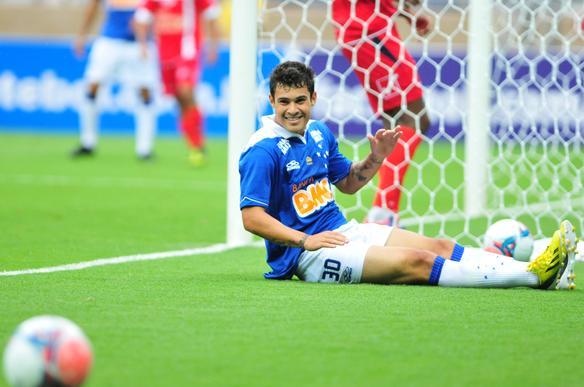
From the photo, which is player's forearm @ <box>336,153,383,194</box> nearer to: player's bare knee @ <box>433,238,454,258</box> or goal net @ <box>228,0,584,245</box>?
player's bare knee @ <box>433,238,454,258</box>

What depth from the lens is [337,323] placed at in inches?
153

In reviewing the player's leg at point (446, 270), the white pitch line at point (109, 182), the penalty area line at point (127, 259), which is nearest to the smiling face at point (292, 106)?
the player's leg at point (446, 270)

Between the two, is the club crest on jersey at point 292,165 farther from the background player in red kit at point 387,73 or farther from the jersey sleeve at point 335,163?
the background player in red kit at point 387,73

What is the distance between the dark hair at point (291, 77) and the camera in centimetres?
484

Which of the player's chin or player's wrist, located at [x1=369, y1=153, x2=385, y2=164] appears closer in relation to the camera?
the player's chin

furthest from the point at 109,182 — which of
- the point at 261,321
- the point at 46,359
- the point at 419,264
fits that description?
the point at 46,359

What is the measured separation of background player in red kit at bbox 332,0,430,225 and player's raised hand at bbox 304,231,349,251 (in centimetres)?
166

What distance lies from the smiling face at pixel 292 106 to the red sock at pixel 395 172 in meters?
1.54

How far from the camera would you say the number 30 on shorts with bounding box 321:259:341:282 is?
4859 mm

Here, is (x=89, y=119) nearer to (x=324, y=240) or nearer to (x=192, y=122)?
(x=192, y=122)

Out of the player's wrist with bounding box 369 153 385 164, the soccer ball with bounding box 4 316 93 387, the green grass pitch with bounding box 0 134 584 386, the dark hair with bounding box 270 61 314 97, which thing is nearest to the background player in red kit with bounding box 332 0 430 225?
the green grass pitch with bounding box 0 134 584 386

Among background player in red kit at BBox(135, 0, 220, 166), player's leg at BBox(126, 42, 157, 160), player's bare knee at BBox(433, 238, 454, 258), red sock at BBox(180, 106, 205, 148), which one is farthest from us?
player's leg at BBox(126, 42, 157, 160)

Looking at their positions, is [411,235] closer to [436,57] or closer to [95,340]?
[95,340]

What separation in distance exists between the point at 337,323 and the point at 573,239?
1248 mm
